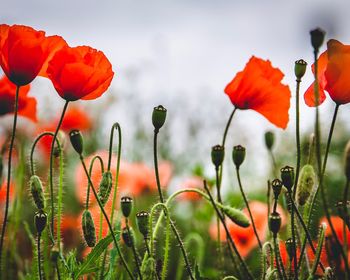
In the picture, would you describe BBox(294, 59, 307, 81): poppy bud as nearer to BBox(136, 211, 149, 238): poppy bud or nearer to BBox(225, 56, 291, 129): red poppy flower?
BBox(225, 56, 291, 129): red poppy flower

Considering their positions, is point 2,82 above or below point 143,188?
above

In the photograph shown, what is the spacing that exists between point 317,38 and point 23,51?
709mm

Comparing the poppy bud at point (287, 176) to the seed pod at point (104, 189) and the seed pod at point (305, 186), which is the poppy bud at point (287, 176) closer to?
the seed pod at point (305, 186)

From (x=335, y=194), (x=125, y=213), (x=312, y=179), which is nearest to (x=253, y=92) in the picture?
(x=312, y=179)

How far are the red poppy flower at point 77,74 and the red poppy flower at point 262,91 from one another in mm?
364

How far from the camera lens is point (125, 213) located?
4.70 feet

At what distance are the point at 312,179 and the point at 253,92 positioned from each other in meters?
0.35

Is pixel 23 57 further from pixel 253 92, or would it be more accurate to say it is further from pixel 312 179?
pixel 312 179

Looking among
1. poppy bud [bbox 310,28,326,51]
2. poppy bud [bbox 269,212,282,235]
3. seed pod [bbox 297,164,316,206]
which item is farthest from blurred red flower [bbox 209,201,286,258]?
poppy bud [bbox 310,28,326,51]

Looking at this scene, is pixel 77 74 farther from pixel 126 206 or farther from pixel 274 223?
pixel 274 223

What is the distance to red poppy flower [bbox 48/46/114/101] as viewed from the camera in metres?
1.58

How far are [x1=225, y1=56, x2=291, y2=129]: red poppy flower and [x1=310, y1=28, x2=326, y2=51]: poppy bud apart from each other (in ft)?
1.62

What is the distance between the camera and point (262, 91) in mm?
1829

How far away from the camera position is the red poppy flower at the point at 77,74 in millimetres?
1582
